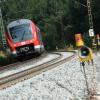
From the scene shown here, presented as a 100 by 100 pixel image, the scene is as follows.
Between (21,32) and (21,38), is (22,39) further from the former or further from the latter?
(21,32)

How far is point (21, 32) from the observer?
31.6 m

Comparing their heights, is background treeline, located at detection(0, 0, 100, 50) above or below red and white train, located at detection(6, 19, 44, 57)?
below

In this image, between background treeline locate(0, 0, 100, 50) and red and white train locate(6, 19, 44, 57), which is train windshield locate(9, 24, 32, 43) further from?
background treeline locate(0, 0, 100, 50)

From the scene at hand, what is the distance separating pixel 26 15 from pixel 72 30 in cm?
2494

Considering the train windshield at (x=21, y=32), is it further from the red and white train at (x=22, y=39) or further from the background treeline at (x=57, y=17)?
the background treeline at (x=57, y=17)

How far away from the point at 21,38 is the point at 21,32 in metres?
0.43

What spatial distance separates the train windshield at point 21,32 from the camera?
31462 mm

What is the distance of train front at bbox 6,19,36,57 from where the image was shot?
31.4 m

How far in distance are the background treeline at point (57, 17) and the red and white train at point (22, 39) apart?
70.0 ft

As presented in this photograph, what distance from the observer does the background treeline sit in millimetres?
66688

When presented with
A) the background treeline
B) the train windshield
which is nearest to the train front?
the train windshield

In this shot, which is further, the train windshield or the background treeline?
the background treeline

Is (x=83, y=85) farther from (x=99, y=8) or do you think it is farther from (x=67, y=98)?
(x=99, y=8)

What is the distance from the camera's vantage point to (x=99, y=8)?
2512 inches
